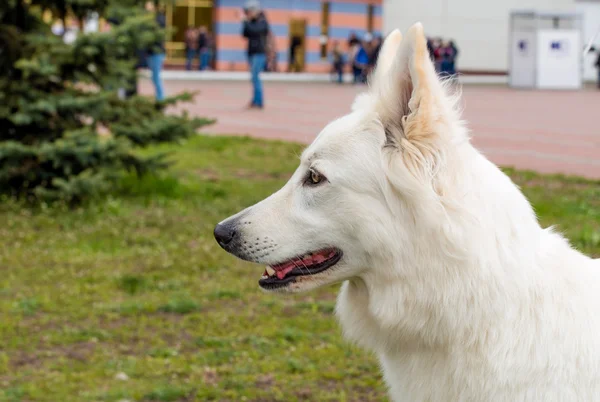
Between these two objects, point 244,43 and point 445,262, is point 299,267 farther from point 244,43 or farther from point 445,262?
point 244,43

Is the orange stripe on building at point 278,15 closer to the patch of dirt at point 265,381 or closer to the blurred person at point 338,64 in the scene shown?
the blurred person at point 338,64

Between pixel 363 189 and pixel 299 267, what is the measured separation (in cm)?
44

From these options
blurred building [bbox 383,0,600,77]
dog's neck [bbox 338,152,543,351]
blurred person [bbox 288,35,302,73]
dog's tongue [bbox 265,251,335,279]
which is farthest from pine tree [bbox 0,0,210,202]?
blurred building [bbox 383,0,600,77]

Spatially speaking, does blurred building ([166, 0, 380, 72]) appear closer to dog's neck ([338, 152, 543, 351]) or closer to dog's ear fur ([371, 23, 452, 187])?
dog's ear fur ([371, 23, 452, 187])

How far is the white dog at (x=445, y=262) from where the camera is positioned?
3.05m

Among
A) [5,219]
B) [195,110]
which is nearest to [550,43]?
[195,110]

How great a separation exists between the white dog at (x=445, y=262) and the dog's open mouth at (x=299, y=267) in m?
0.04

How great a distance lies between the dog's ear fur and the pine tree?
21.8ft

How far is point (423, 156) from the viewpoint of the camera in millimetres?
3086

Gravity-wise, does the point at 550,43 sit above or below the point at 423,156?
above

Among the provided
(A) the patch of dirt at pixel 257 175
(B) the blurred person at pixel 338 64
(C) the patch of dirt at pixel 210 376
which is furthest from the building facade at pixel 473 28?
(C) the patch of dirt at pixel 210 376

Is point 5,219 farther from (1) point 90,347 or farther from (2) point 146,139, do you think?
(1) point 90,347

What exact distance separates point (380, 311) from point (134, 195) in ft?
25.1

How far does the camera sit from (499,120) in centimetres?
2066
